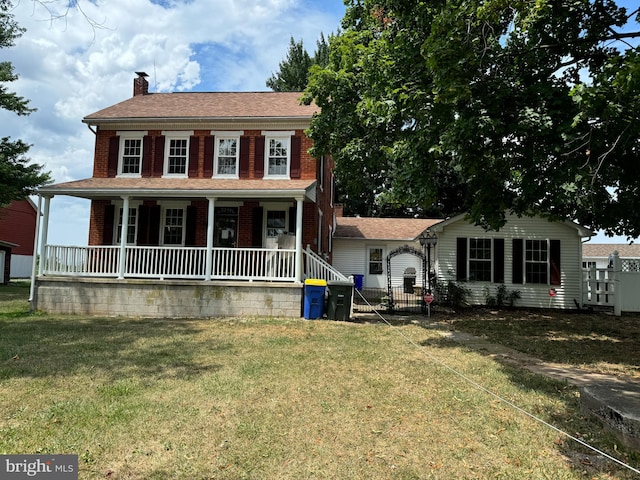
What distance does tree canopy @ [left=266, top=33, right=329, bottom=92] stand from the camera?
32.9 meters

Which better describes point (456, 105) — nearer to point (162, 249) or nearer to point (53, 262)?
point (162, 249)

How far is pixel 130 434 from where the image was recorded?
159 inches

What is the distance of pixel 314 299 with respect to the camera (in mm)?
11727

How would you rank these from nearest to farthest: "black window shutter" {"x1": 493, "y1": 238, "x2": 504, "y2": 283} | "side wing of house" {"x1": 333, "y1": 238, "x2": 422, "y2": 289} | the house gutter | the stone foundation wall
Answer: the stone foundation wall → the house gutter → "black window shutter" {"x1": 493, "y1": 238, "x2": 504, "y2": 283} → "side wing of house" {"x1": 333, "y1": 238, "x2": 422, "y2": 289}

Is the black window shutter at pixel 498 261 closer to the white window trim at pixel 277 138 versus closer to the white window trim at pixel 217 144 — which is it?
the white window trim at pixel 277 138

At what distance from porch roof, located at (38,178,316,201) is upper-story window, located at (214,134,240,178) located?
1.60 ft

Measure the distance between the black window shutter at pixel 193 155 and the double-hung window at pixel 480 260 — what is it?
1126cm

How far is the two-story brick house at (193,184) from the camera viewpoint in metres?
12.9

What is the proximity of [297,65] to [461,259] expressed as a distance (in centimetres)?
2357

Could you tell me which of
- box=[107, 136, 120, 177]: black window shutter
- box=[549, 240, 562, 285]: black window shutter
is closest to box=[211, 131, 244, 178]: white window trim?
box=[107, 136, 120, 177]: black window shutter

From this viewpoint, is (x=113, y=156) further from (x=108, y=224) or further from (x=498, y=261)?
(x=498, y=261)

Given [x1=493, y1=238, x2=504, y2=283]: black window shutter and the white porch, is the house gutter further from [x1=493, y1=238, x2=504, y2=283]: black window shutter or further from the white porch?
[x1=493, y1=238, x2=504, y2=283]: black window shutter

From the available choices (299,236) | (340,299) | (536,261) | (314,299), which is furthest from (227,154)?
(536,261)

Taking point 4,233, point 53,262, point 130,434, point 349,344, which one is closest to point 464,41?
point 349,344
